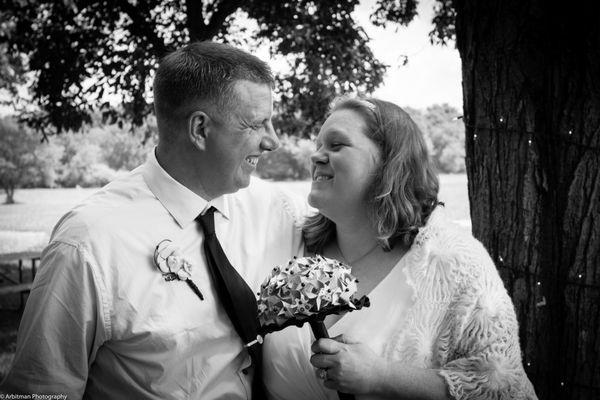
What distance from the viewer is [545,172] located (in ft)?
10.5

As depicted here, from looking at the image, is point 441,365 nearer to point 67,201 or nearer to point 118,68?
point 118,68

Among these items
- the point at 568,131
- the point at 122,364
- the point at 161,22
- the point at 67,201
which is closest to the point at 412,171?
the point at 568,131

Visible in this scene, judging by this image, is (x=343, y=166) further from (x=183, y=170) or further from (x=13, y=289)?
(x=13, y=289)

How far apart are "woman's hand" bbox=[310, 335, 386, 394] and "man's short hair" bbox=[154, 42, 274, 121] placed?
147 cm

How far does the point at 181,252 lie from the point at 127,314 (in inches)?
17.0

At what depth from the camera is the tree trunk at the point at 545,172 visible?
10.2 ft

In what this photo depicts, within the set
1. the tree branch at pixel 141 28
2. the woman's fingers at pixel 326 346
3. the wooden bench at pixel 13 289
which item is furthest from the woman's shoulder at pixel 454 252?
the wooden bench at pixel 13 289

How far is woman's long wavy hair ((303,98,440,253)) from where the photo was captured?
290cm

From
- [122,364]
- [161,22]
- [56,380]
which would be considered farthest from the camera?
[161,22]

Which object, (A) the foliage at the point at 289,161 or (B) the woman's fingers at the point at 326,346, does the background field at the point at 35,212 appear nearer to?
(A) the foliage at the point at 289,161

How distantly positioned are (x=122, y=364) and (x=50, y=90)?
6758mm

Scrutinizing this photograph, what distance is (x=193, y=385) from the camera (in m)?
2.61

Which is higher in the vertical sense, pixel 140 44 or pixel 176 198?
pixel 140 44

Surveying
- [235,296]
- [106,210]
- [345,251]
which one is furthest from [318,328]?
[106,210]
